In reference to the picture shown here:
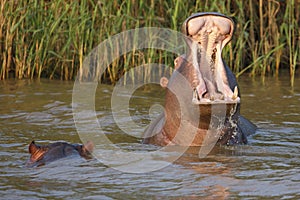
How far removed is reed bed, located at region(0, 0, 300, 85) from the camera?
24.7 ft

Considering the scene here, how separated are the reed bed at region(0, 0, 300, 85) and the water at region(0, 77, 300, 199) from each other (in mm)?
668

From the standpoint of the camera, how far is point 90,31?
25.2 feet

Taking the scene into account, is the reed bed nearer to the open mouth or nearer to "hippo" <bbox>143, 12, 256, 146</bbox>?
"hippo" <bbox>143, 12, 256, 146</bbox>

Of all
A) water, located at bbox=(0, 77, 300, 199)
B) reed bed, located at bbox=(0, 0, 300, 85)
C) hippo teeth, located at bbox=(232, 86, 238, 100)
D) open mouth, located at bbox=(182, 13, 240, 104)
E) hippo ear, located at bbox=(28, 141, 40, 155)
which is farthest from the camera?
reed bed, located at bbox=(0, 0, 300, 85)

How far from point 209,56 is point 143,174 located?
2.96 feet

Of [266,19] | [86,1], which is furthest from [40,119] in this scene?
[266,19]

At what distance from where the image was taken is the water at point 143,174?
156 inches

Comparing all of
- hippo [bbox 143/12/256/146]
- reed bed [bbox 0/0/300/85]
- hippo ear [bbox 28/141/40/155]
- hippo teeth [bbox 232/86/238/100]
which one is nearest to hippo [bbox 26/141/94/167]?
hippo ear [bbox 28/141/40/155]

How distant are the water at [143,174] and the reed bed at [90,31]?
668 mm

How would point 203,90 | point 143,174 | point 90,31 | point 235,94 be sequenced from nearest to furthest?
point 143,174, point 235,94, point 203,90, point 90,31

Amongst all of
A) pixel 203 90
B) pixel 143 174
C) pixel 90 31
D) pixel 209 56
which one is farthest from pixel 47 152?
pixel 90 31

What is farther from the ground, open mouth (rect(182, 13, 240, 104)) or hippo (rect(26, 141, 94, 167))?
open mouth (rect(182, 13, 240, 104))

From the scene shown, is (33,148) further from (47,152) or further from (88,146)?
(88,146)

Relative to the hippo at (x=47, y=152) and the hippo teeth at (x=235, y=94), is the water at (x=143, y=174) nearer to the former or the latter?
the hippo at (x=47, y=152)
